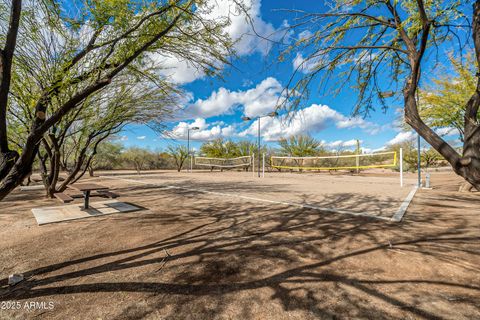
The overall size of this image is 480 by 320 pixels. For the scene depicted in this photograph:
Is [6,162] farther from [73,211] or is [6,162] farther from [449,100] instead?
[449,100]

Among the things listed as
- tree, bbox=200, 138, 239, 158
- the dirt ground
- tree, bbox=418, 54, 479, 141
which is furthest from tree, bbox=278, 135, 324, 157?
the dirt ground

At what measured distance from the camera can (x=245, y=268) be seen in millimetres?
2395

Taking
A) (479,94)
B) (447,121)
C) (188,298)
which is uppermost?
(447,121)

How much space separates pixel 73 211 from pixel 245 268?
4770mm

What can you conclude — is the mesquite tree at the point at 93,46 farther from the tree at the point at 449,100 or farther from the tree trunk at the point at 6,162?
the tree at the point at 449,100

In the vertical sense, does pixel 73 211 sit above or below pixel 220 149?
below

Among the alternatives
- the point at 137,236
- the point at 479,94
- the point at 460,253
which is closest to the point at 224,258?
the point at 137,236

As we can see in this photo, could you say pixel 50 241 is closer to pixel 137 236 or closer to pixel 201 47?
pixel 137 236

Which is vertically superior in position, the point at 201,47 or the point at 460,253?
the point at 201,47

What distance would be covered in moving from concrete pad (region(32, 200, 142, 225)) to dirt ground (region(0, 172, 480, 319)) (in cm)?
25

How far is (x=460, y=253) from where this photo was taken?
2639 millimetres

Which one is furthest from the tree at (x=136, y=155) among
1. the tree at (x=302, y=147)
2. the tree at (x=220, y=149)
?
the tree at (x=302, y=147)

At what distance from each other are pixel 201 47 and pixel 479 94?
138 inches

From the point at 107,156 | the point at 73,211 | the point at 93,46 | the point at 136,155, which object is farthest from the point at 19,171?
the point at 136,155
